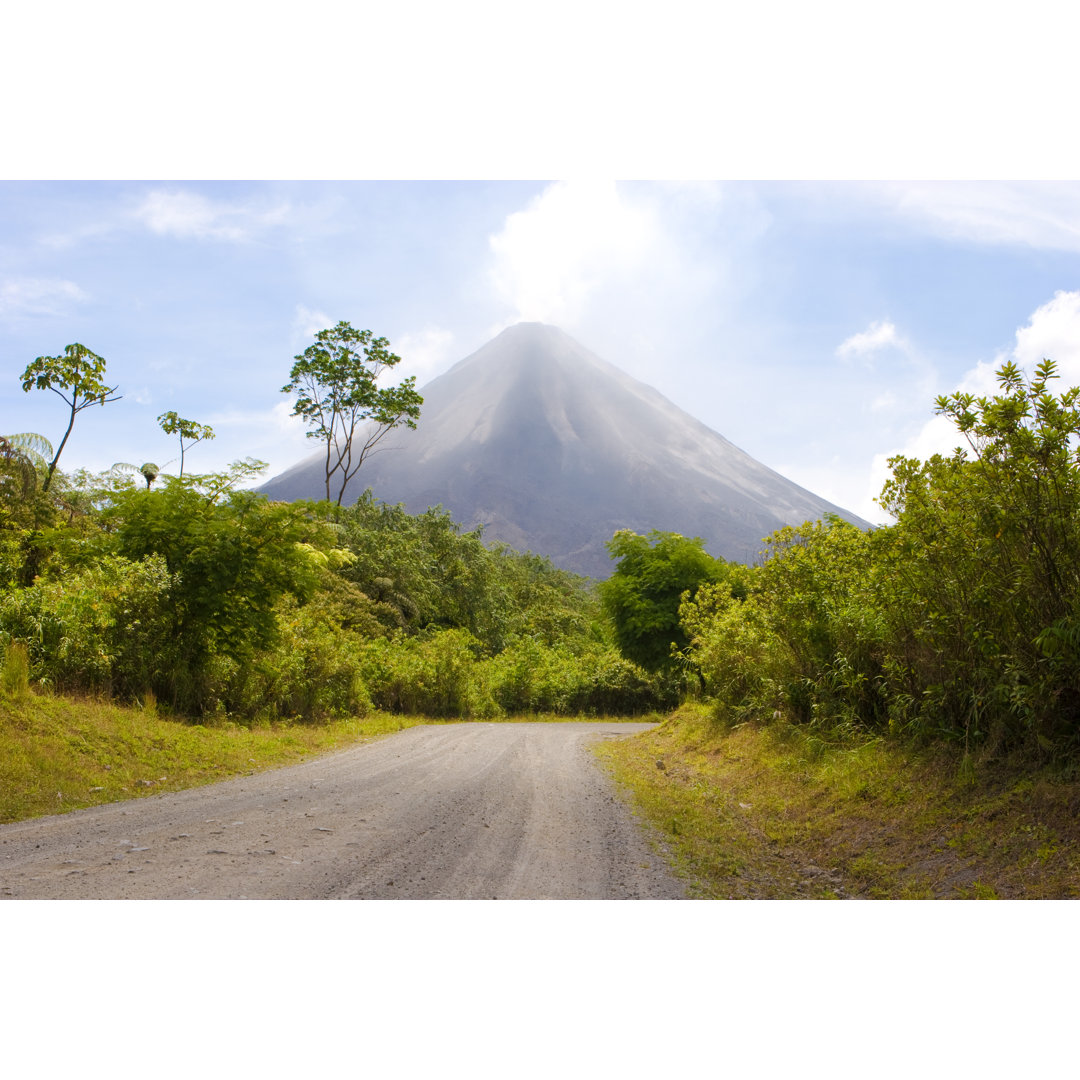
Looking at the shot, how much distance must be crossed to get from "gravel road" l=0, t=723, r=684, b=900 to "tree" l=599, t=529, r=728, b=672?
40.6 feet

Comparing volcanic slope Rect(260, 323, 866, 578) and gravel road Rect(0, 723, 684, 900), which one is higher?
volcanic slope Rect(260, 323, 866, 578)

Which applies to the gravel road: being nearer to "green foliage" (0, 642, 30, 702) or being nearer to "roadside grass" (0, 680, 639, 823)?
"roadside grass" (0, 680, 639, 823)

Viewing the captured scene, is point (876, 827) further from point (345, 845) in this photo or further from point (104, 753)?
point (104, 753)

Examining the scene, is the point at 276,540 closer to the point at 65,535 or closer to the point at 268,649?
the point at 268,649

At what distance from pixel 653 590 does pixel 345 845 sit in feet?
56.3

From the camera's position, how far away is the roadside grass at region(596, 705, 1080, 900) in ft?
16.1

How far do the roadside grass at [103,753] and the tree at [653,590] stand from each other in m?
11.9

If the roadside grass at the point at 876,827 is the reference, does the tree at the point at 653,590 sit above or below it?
above

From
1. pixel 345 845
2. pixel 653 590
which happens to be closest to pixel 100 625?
pixel 345 845

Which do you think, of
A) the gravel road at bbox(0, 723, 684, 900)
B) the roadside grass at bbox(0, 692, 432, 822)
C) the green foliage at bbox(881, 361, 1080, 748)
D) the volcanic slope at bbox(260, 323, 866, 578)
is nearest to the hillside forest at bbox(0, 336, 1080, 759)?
the green foliage at bbox(881, 361, 1080, 748)

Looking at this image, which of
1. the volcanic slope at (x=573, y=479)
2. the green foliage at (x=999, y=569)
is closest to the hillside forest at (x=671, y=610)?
the green foliage at (x=999, y=569)

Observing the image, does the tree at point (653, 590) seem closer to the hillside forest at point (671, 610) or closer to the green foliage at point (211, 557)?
the hillside forest at point (671, 610)

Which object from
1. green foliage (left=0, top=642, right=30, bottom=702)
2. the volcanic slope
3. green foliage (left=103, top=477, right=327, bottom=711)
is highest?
the volcanic slope

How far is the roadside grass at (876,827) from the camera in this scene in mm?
4906
